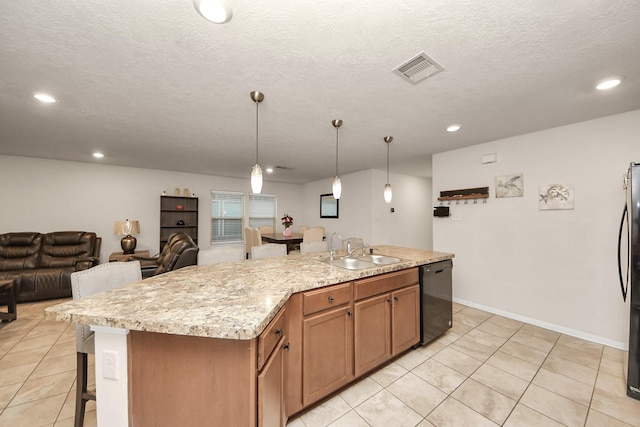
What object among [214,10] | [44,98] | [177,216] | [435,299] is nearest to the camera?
[214,10]

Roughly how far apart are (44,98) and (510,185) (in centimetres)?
520

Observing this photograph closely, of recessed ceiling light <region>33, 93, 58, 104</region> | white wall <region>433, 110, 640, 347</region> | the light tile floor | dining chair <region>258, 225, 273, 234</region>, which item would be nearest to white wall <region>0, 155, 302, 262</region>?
dining chair <region>258, 225, 273, 234</region>

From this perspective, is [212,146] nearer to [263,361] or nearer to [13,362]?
[13,362]

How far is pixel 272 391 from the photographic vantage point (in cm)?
121

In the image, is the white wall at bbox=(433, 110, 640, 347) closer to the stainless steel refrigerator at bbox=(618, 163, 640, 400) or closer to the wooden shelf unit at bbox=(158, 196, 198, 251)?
the stainless steel refrigerator at bbox=(618, 163, 640, 400)

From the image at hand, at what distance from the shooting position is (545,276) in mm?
2891

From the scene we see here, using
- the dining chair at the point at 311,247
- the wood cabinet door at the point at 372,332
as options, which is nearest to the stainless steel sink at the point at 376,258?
the wood cabinet door at the point at 372,332

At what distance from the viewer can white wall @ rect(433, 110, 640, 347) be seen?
2.48 metres

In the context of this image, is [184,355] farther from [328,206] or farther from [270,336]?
[328,206]

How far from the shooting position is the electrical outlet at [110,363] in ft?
3.48

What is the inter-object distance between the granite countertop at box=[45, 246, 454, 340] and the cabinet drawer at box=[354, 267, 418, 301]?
0.07 metres

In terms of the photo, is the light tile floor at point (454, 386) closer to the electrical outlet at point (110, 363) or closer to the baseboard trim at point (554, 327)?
the baseboard trim at point (554, 327)

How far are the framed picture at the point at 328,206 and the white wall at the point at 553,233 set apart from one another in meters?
3.09

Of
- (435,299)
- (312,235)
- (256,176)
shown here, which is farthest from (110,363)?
(312,235)
